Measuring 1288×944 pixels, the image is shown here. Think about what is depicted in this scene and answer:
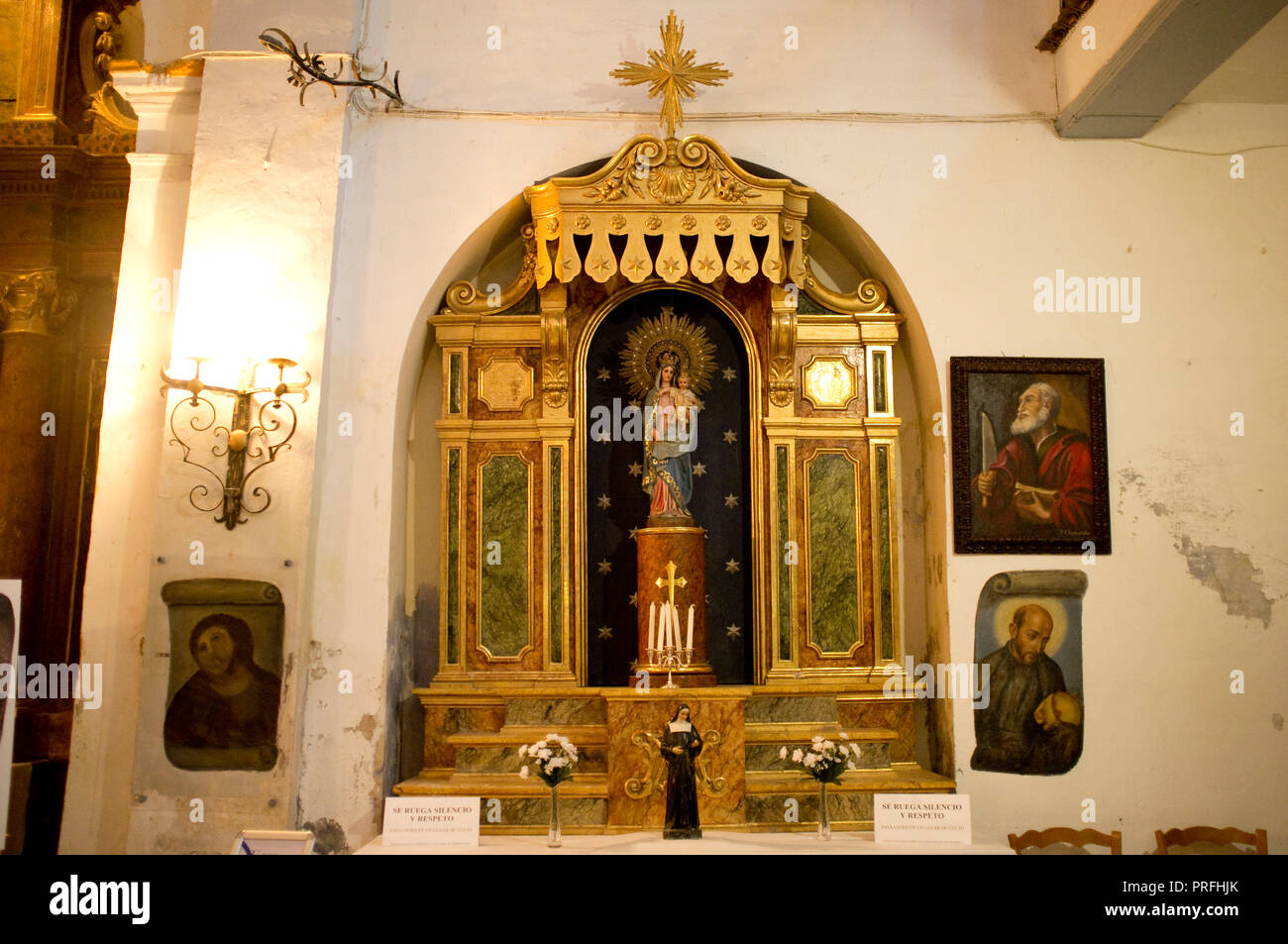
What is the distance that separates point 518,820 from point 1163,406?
4.77 meters

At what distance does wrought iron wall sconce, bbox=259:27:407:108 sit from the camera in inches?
247

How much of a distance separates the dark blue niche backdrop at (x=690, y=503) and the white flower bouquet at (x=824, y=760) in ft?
Answer: 4.79

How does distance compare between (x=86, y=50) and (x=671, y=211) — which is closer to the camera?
(x=671, y=211)

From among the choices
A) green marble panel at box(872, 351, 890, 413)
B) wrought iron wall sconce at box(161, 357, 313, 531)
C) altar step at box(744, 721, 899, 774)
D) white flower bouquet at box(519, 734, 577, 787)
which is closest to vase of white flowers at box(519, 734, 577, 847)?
white flower bouquet at box(519, 734, 577, 787)

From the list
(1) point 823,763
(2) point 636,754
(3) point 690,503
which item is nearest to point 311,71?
(3) point 690,503

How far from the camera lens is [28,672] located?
7645 millimetres

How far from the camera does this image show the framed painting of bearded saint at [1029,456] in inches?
261

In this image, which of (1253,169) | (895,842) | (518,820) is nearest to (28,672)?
(518,820)

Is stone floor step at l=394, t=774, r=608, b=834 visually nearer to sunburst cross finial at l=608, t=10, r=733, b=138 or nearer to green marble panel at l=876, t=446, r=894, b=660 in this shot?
green marble panel at l=876, t=446, r=894, b=660

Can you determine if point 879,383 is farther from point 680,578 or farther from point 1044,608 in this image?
point 680,578

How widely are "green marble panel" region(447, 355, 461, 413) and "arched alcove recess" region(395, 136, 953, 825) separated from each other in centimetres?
1

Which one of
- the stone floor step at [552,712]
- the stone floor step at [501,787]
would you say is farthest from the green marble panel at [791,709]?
the stone floor step at [501,787]

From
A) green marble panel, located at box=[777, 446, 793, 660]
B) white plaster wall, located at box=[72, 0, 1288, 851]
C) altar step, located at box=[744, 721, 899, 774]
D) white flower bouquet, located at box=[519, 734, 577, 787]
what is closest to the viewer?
white flower bouquet, located at box=[519, 734, 577, 787]

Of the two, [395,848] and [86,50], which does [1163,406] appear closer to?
[395,848]
